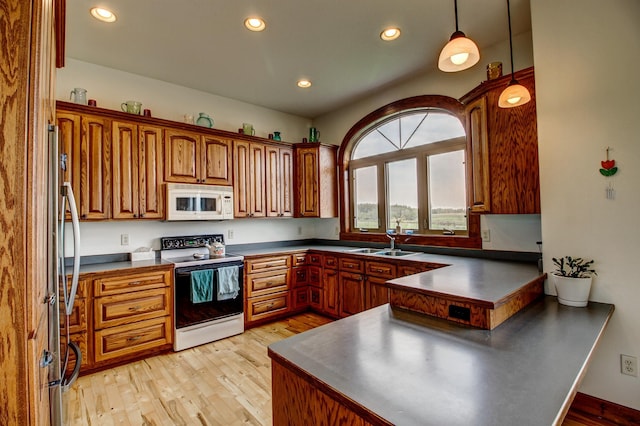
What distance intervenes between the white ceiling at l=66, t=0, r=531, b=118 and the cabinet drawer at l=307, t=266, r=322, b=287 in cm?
240

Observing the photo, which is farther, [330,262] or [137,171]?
[330,262]

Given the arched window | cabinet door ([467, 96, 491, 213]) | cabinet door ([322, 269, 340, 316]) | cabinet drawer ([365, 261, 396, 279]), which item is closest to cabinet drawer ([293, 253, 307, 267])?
cabinet door ([322, 269, 340, 316])

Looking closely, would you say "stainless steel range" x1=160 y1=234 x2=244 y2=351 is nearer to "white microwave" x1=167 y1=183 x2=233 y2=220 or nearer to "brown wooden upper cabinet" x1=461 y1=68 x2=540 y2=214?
"white microwave" x1=167 y1=183 x2=233 y2=220

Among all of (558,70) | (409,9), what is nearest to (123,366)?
(409,9)

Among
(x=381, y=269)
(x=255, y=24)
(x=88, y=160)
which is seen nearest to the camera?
(x=255, y=24)

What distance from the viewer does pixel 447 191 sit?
11.3 ft

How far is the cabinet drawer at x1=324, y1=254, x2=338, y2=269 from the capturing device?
3822 mm

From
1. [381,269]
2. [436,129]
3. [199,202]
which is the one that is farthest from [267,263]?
[436,129]

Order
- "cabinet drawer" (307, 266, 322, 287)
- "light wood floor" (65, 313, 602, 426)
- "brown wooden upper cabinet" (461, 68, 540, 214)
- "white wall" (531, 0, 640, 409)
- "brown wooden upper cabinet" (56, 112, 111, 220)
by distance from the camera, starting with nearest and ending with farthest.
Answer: "white wall" (531, 0, 640, 409) < "light wood floor" (65, 313, 602, 426) < "brown wooden upper cabinet" (461, 68, 540, 214) < "brown wooden upper cabinet" (56, 112, 111, 220) < "cabinet drawer" (307, 266, 322, 287)

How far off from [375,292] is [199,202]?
2252mm

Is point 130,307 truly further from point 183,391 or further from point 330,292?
point 330,292

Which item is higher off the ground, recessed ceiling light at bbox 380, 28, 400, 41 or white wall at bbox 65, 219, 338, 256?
recessed ceiling light at bbox 380, 28, 400, 41

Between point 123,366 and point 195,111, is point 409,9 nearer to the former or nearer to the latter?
point 195,111

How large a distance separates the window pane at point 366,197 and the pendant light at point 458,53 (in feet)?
8.52
